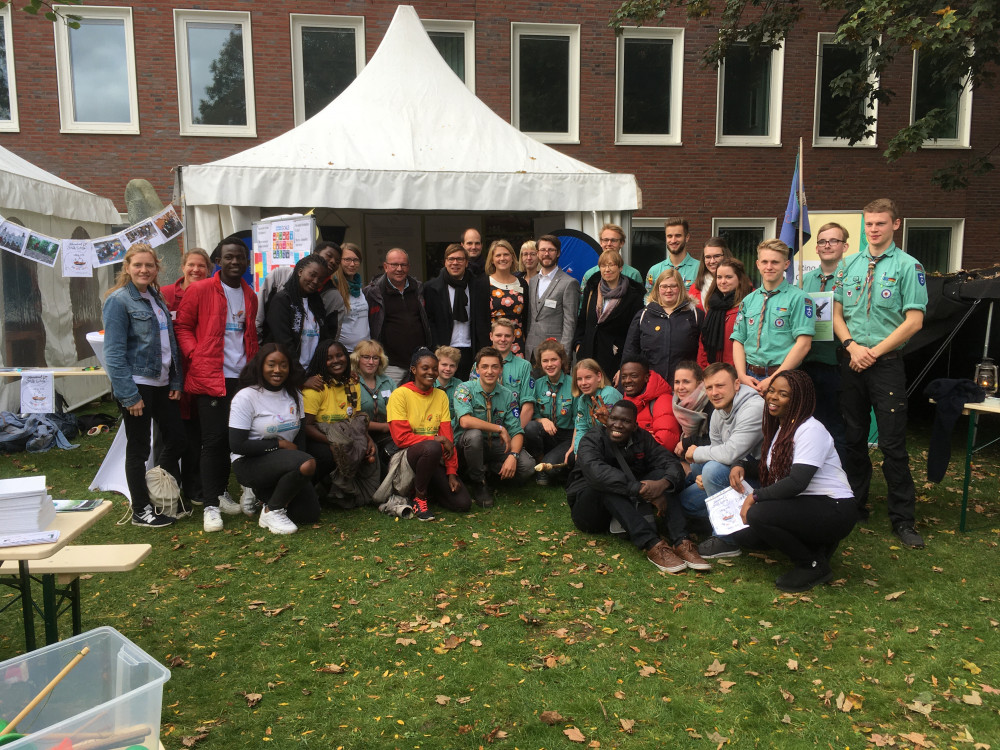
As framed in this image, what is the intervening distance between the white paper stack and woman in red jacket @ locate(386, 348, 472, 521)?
296 cm

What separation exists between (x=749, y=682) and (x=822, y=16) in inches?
527

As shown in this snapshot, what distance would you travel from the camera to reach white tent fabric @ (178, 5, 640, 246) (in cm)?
712

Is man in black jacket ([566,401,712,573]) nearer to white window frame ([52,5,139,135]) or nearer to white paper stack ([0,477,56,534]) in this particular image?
white paper stack ([0,477,56,534])

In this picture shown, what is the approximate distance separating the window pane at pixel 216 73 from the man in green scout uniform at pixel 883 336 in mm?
10584

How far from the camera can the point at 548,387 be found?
6133 mm

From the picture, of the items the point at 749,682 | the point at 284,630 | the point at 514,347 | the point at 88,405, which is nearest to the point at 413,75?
the point at 514,347

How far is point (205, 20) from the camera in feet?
40.4

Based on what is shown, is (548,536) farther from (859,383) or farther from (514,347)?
(859,383)

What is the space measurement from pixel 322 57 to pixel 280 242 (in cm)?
740

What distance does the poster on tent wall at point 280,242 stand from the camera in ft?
21.2

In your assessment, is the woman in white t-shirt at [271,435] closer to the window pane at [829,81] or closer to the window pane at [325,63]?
the window pane at [325,63]

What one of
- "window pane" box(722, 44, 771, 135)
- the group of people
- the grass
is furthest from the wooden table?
"window pane" box(722, 44, 771, 135)

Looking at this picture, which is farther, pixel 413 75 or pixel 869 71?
pixel 869 71

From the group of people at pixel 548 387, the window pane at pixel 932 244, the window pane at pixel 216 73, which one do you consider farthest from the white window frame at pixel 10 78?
the window pane at pixel 932 244
